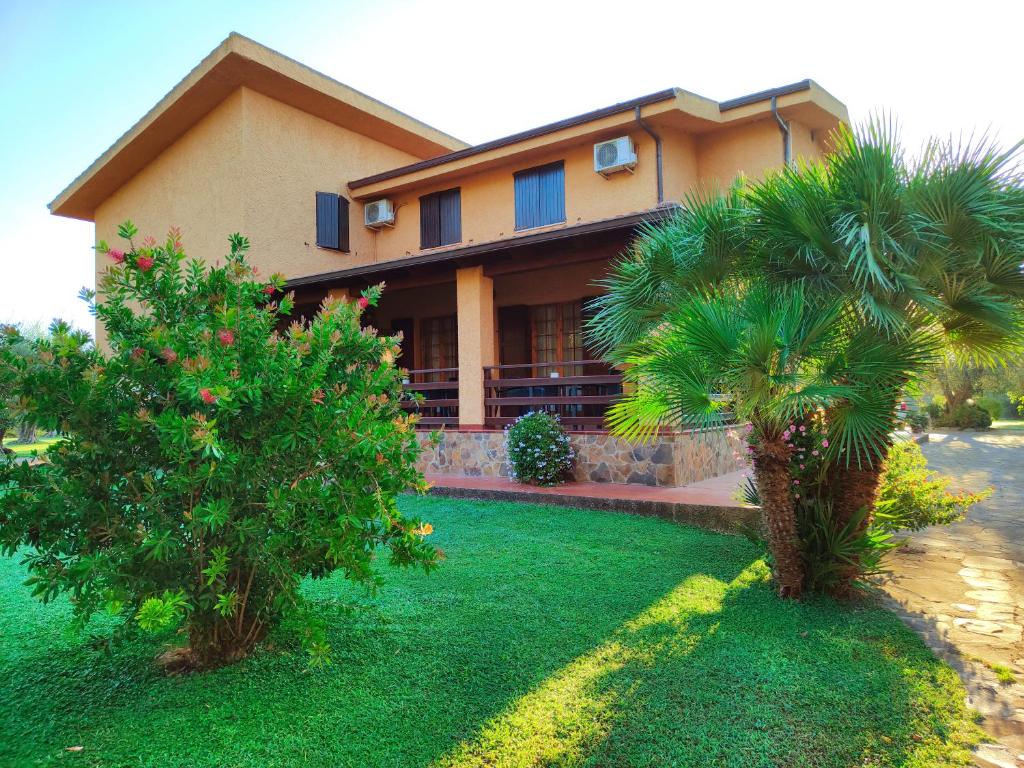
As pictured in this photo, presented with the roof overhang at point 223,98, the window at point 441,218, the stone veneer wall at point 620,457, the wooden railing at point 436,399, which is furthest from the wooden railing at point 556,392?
the roof overhang at point 223,98

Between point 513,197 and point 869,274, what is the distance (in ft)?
32.6

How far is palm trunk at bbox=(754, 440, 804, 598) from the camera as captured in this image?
4.85 m

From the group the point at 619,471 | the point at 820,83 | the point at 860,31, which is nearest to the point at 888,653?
the point at 619,471

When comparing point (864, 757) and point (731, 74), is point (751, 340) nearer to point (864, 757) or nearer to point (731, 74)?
point (864, 757)

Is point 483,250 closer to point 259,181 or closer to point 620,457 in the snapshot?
point 620,457

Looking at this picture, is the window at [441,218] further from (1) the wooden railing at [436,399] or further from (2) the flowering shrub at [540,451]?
(2) the flowering shrub at [540,451]

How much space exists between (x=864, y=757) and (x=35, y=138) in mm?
22538

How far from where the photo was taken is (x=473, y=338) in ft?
37.5

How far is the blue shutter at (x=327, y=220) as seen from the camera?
48.8 ft

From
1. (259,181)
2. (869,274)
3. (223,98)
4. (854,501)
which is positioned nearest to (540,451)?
(854,501)

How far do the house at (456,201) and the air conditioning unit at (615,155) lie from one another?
0.04 meters

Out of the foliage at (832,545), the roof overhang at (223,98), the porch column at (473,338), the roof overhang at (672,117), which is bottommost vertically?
the foliage at (832,545)

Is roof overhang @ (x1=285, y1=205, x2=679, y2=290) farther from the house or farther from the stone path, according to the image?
the stone path

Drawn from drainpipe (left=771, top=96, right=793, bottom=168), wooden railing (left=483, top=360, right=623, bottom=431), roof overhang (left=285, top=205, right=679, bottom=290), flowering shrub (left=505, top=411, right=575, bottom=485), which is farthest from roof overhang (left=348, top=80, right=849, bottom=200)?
flowering shrub (left=505, top=411, right=575, bottom=485)
